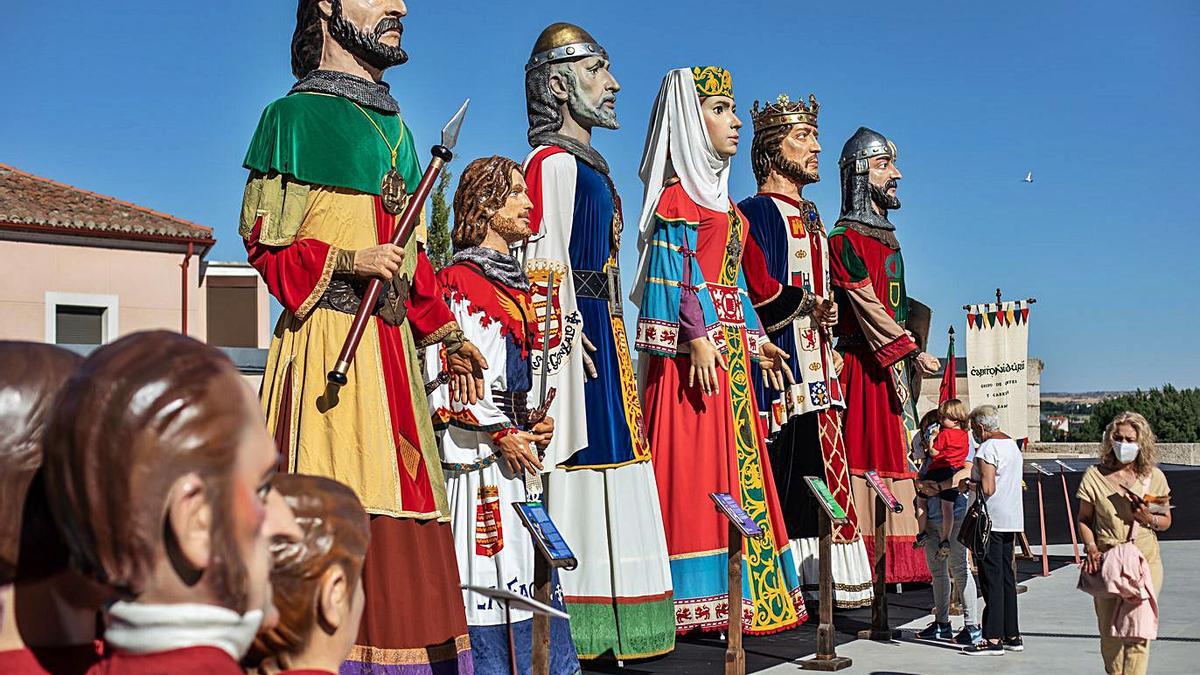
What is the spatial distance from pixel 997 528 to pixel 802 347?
1760 millimetres

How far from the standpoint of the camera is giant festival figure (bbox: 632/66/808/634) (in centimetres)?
760

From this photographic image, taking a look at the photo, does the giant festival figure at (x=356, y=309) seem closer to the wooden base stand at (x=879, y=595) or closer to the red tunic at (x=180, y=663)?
the red tunic at (x=180, y=663)

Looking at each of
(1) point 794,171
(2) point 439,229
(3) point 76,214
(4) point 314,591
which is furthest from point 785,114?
(3) point 76,214

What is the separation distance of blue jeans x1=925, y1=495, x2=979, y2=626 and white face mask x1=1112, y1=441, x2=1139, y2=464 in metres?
1.78

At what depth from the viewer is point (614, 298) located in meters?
6.93

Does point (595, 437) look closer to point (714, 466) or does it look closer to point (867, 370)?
point (714, 466)

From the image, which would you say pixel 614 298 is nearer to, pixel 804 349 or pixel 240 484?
pixel 804 349

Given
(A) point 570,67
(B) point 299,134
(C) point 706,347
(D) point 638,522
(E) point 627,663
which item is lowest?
(E) point 627,663

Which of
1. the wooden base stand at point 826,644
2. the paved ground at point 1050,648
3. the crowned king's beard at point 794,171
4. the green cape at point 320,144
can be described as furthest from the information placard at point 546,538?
the crowned king's beard at point 794,171

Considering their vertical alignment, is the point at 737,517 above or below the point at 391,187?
below

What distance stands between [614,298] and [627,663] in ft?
5.82

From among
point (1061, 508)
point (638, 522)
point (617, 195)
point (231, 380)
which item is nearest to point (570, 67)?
point (617, 195)

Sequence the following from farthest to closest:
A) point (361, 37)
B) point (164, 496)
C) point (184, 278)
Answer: point (184, 278), point (361, 37), point (164, 496)

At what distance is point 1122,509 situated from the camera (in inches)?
256
